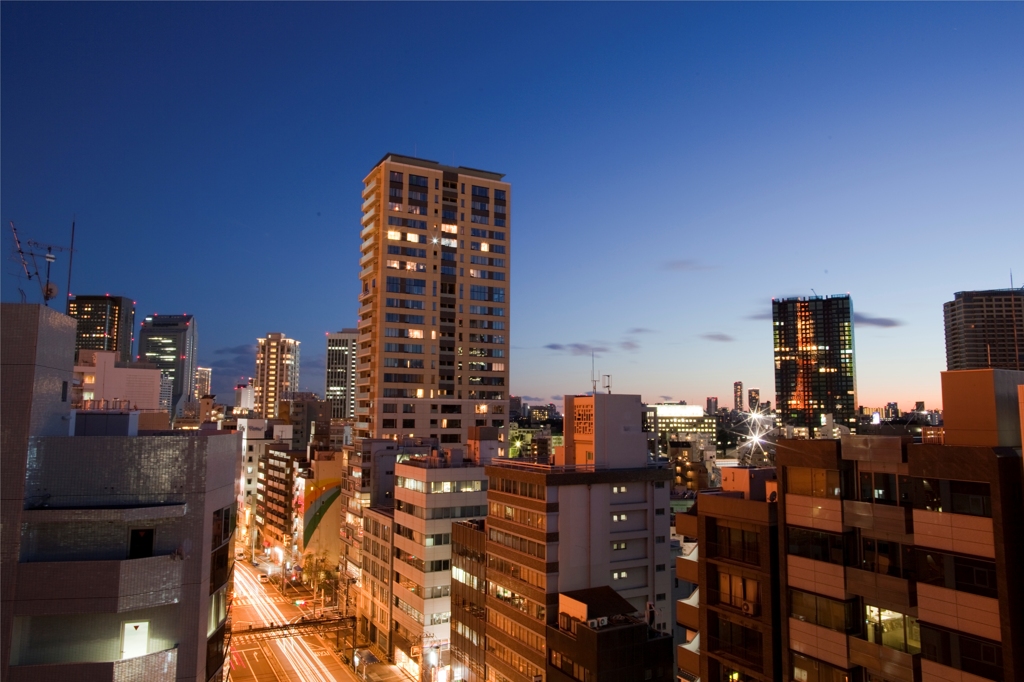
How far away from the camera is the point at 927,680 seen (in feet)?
80.6

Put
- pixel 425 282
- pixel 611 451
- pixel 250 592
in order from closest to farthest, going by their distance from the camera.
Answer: pixel 611 451
pixel 250 592
pixel 425 282

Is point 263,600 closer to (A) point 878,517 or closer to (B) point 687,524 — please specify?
(B) point 687,524

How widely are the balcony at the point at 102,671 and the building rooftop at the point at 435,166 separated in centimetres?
10045

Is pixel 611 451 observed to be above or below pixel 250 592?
above

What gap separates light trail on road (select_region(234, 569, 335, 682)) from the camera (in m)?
66.5

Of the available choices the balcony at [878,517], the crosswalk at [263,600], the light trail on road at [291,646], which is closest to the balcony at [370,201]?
the crosswalk at [263,600]

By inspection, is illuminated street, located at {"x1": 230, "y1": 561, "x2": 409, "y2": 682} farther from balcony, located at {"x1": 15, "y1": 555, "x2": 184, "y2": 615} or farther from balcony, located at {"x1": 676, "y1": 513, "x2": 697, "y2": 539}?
balcony, located at {"x1": 676, "y1": 513, "x2": 697, "y2": 539}

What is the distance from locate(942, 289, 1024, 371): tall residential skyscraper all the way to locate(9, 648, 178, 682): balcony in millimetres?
207591

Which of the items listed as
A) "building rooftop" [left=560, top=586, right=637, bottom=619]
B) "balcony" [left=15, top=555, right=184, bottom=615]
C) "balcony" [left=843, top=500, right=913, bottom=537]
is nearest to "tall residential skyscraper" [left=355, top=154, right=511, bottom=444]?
"building rooftop" [left=560, top=586, right=637, bottom=619]

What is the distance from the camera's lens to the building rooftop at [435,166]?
367ft

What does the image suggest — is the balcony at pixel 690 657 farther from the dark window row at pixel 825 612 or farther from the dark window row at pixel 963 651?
the dark window row at pixel 963 651

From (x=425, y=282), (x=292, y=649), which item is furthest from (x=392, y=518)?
(x=425, y=282)

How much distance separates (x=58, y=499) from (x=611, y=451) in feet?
122

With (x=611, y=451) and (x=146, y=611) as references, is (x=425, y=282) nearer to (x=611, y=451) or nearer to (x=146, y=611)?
(x=611, y=451)
